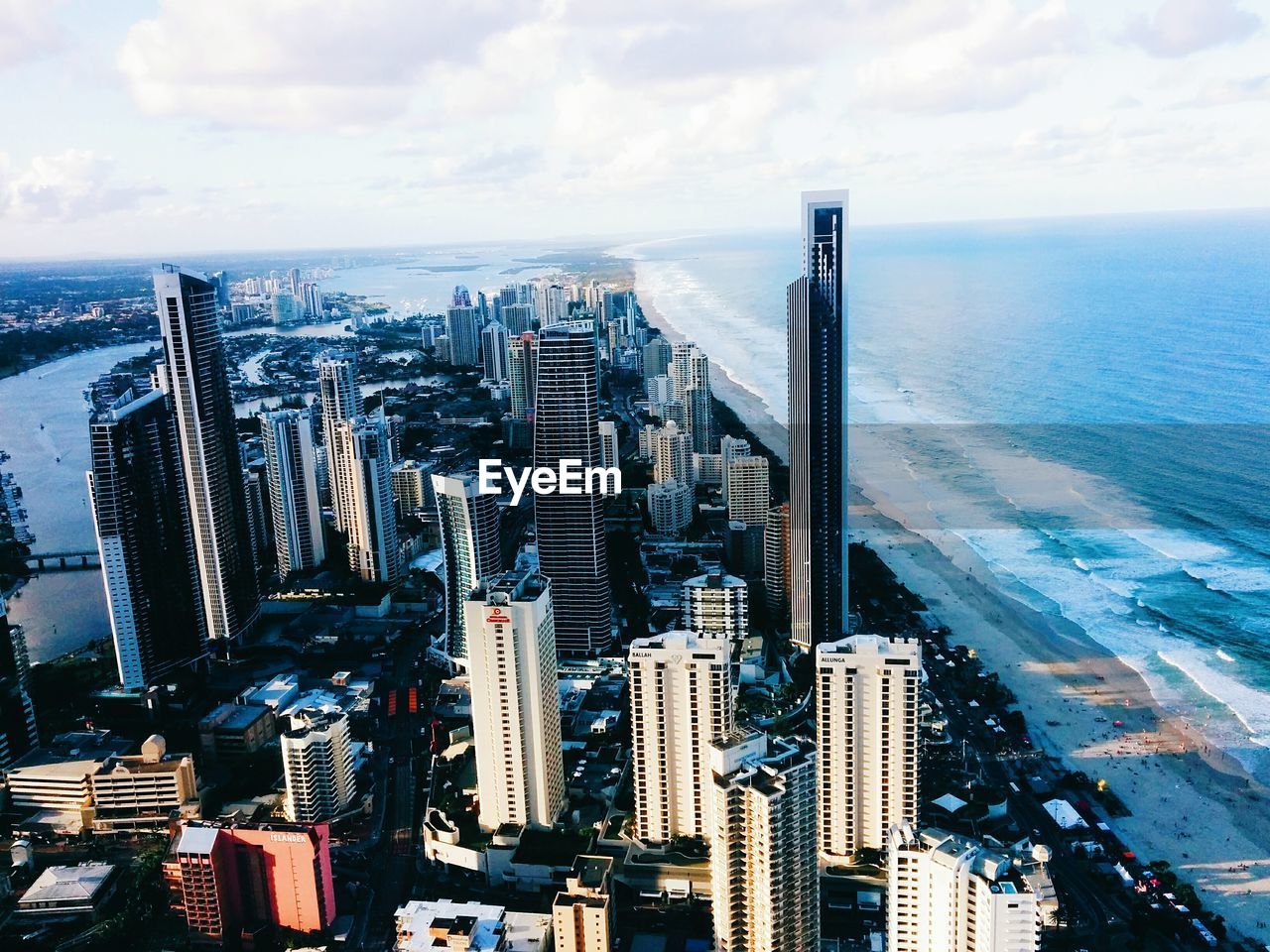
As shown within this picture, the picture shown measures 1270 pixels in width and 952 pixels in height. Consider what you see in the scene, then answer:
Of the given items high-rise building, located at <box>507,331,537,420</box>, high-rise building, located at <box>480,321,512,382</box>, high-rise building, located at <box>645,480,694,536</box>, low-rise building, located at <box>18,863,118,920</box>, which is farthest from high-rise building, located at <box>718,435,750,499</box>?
low-rise building, located at <box>18,863,118,920</box>

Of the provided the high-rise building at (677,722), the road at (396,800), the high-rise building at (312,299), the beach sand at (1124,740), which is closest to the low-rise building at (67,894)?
the road at (396,800)

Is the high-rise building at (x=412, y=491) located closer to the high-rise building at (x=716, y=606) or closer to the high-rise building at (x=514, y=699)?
the high-rise building at (x=716, y=606)

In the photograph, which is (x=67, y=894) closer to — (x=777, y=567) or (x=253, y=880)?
(x=253, y=880)

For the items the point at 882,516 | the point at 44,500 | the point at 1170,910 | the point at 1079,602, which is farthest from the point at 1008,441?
the point at 44,500

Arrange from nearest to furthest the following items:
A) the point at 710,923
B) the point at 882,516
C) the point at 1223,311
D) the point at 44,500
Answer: the point at 710,923
the point at 882,516
the point at 44,500
the point at 1223,311

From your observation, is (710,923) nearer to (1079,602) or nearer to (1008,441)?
(1079,602)


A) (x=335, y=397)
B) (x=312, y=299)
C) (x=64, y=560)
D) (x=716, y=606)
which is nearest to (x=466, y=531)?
(x=716, y=606)
